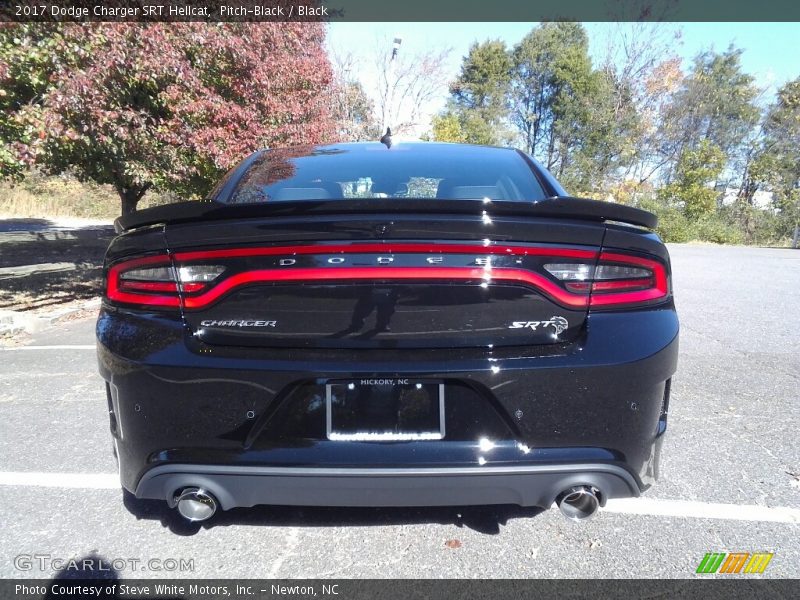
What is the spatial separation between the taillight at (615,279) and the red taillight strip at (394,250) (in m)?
0.05

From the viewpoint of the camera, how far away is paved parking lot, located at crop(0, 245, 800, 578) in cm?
199

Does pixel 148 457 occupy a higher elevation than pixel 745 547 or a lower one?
higher

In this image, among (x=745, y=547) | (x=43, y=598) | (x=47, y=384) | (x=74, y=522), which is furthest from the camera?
(x=47, y=384)

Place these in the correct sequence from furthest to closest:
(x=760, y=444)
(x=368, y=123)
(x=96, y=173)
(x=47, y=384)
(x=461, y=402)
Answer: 1. (x=368, y=123)
2. (x=96, y=173)
3. (x=47, y=384)
4. (x=760, y=444)
5. (x=461, y=402)

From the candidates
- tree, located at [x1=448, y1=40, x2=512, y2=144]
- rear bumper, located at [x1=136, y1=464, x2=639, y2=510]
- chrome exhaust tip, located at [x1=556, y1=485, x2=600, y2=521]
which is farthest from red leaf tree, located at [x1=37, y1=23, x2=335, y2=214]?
tree, located at [x1=448, y1=40, x2=512, y2=144]

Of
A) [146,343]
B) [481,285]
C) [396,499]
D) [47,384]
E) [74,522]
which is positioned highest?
[481,285]

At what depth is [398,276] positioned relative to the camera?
169cm

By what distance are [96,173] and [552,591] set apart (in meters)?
8.93

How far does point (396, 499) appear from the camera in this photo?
68.7 inches

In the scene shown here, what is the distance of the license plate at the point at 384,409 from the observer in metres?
1.69

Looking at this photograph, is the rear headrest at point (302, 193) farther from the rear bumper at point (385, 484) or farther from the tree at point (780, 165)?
the tree at point (780, 165)

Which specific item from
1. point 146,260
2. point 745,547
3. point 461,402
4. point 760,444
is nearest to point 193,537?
point 146,260

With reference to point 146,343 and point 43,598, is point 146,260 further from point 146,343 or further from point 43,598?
point 43,598

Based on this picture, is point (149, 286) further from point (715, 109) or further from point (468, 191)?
point (715, 109)
